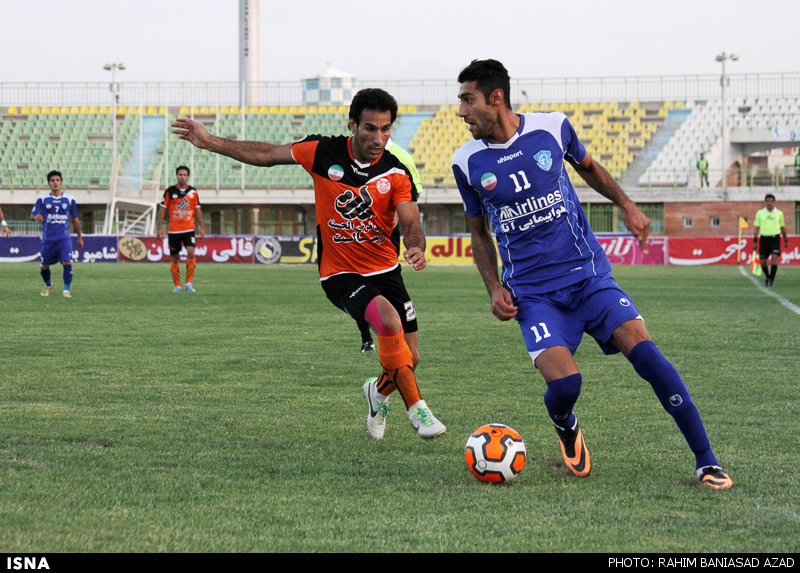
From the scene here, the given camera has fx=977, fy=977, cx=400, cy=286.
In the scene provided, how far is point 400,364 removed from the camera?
567 centimetres

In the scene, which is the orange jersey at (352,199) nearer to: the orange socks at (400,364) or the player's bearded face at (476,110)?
the orange socks at (400,364)

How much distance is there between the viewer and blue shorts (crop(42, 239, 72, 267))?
57.5 feet

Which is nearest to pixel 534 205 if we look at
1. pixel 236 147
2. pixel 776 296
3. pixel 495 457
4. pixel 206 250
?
pixel 495 457

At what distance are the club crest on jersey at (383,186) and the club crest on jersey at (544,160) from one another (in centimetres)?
134

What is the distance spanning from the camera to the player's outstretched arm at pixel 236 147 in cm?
552

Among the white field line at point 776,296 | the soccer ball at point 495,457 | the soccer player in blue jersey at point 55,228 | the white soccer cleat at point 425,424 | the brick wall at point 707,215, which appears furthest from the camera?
the brick wall at point 707,215

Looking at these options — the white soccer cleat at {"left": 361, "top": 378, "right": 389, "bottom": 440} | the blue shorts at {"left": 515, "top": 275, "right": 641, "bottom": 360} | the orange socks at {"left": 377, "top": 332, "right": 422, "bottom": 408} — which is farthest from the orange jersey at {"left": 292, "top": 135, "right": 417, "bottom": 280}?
the blue shorts at {"left": 515, "top": 275, "right": 641, "bottom": 360}

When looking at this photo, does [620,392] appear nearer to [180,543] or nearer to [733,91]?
[180,543]

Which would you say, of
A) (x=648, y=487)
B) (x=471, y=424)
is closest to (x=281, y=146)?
(x=471, y=424)

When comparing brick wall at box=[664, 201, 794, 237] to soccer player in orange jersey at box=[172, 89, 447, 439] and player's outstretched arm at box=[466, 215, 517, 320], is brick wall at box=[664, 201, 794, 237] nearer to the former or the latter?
soccer player in orange jersey at box=[172, 89, 447, 439]

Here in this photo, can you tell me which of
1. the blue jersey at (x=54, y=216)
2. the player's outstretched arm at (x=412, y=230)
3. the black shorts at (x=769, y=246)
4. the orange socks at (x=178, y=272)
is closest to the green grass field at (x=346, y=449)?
the player's outstretched arm at (x=412, y=230)

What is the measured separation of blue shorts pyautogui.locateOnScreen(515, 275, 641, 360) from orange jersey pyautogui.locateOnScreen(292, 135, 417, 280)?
4.88ft

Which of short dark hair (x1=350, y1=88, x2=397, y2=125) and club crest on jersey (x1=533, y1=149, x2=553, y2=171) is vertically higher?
short dark hair (x1=350, y1=88, x2=397, y2=125)

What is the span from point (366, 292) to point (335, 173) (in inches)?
29.3
